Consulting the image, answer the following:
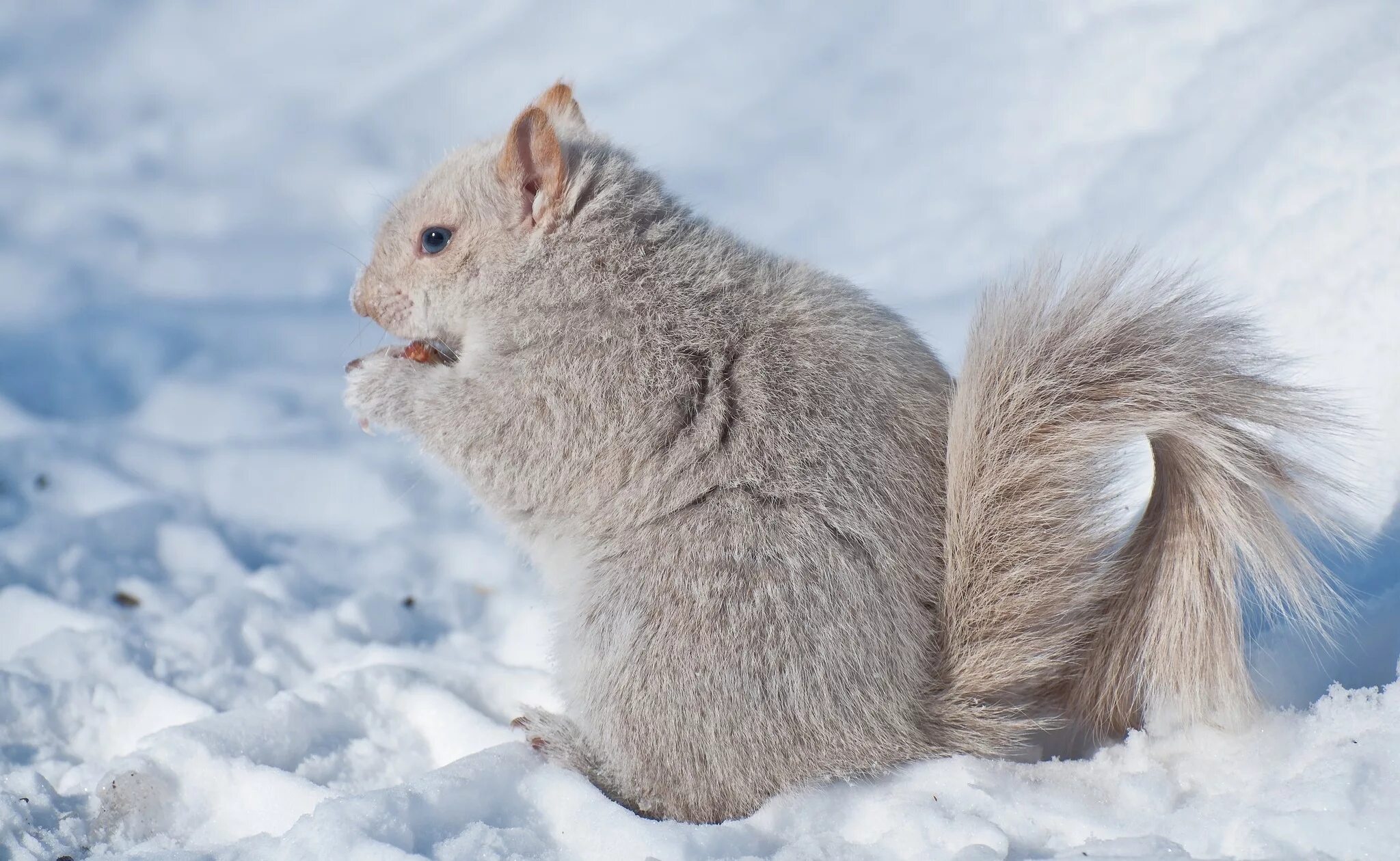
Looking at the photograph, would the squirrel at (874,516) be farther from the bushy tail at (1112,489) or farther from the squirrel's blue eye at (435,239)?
the squirrel's blue eye at (435,239)

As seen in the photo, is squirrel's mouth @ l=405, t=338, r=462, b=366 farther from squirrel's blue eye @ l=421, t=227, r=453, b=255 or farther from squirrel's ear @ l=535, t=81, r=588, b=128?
squirrel's ear @ l=535, t=81, r=588, b=128

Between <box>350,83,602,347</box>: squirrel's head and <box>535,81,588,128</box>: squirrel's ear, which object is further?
<box>535,81,588,128</box>: squirrel's ear

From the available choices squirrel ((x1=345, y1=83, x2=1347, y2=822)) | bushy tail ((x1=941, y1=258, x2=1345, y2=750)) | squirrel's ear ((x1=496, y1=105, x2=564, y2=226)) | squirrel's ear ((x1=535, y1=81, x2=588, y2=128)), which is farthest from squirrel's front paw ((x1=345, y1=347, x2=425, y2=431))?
bushy tail ((x1=941, y1=258, x2=1345, y2=750))

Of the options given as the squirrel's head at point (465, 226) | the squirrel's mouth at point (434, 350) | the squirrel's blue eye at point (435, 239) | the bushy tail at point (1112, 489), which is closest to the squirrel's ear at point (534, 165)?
the squirrel's head at point (465, 226)

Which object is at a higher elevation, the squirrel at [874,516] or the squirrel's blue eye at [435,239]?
the squirrel's blue eye at [435,239]

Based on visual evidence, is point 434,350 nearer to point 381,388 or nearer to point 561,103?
point 381,388

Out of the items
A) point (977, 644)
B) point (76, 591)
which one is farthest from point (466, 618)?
point (977, 644)

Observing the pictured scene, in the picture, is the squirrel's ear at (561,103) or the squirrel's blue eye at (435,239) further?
the squirrel's ear at (561,103)
